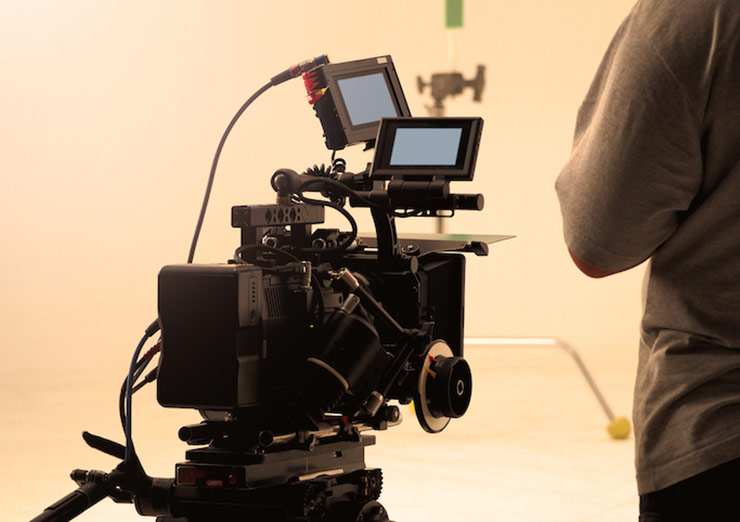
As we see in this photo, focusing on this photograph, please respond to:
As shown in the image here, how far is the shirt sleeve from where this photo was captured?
0.83 metres

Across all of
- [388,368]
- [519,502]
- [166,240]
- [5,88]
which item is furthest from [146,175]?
[388,368]

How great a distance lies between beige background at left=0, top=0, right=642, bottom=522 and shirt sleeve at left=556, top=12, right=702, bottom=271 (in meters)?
4.22

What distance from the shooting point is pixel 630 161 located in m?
0.85

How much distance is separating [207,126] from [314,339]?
3686mm

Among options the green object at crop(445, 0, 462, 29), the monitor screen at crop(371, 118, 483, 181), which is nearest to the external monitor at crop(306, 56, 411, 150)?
the monitor screen at crop(371, 118, 483, 181)

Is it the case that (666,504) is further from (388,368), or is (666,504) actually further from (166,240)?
(166,240)

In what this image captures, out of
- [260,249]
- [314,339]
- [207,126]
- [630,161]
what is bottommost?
[207,126]

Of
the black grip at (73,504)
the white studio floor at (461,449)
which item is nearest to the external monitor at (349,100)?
the black grip at (73,504)

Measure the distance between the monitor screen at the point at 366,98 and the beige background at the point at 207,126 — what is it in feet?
10.5

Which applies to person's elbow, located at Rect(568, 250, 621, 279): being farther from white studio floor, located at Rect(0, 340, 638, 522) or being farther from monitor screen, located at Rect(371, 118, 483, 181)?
white studio floor, located at Rect(0, 340, 638, 522)

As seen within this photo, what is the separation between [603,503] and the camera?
290 cm

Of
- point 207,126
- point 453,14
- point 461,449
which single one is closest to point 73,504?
point 461,449

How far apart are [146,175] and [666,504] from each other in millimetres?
4561

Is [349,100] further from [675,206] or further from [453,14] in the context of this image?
[453,14]
